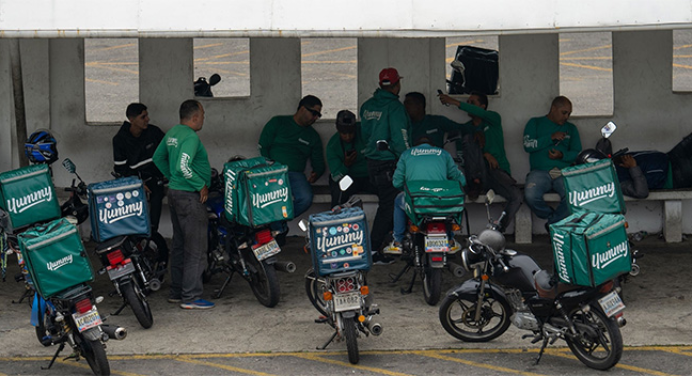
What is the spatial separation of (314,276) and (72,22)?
3.15 metres

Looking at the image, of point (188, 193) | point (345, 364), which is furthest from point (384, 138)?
point (345, 364)

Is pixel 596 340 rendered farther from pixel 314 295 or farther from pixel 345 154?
pixel 345 154

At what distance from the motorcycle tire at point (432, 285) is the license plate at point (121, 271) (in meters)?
2.66

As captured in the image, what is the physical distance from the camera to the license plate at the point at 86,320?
26.4 ft

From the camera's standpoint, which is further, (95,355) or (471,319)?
(471,319)

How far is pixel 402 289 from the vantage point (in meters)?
10.8

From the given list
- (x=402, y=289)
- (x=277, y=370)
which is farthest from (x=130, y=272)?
(x=402, y=289)

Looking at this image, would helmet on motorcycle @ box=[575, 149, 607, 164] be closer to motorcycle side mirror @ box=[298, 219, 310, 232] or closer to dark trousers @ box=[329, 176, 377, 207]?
dark trousers @ box=[329, 176, 377, 207]

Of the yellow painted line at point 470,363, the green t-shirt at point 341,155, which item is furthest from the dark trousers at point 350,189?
the yellow painted line at point 470,363

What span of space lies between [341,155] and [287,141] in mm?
667

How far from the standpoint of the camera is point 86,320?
8086mm

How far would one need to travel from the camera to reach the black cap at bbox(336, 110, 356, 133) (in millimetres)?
12172

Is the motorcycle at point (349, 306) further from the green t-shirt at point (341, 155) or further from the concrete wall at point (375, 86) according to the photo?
the concrete wall at point (375, 86)

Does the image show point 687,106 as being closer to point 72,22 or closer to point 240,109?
point 240,109
